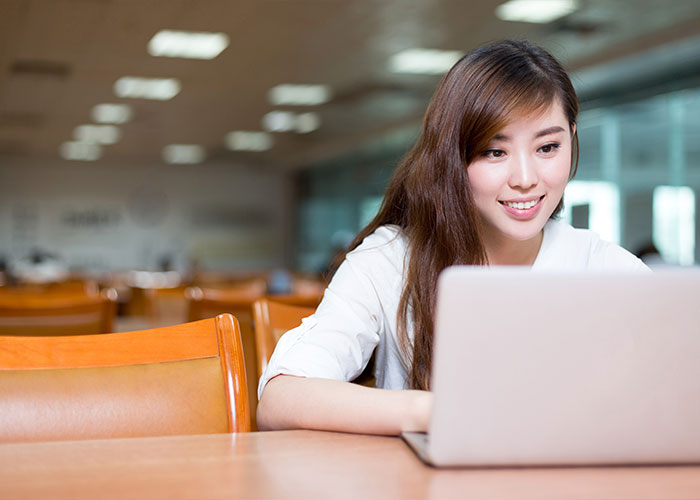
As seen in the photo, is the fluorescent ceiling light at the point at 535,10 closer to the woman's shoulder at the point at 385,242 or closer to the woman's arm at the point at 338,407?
the woman's shoulder at the point at 385,242

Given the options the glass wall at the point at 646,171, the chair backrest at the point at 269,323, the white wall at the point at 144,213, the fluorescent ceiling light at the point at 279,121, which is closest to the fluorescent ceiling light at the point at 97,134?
the fluorescent ceiling light at the point at 279,121

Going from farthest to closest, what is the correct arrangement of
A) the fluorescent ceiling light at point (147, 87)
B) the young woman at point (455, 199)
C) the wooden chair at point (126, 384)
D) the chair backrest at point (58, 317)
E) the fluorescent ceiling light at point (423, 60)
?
the fluorescent ceiling light at point (147, 87)
the fluorescent ceiling light at point (423, 60)
the chair backrest at point (58, 317)
the young woman at point (455, 199)
the wooden chair at point (126, 384)

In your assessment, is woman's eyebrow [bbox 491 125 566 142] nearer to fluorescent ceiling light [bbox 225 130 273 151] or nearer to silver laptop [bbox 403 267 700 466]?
silver laptop [bbox 403 267 700 466]

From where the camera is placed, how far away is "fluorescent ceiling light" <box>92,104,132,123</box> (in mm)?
8930

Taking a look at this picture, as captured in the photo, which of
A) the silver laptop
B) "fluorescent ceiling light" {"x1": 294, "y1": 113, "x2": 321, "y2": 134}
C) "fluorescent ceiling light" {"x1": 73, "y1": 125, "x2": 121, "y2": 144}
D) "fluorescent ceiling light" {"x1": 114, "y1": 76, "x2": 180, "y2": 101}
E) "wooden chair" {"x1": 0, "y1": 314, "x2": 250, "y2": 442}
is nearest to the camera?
the silver laptop

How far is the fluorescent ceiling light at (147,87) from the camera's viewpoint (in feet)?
24.9

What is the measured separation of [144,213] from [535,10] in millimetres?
10466

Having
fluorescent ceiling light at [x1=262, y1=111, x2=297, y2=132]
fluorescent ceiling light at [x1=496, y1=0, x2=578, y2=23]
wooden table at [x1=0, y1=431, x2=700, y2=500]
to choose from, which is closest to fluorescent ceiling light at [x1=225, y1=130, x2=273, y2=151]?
fluorescent ceiling light at [x1=262, y1=111, x2=297, y2=132]

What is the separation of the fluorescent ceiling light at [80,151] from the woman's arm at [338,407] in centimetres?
1178

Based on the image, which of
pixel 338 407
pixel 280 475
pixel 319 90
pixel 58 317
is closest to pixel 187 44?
pixel 319 90

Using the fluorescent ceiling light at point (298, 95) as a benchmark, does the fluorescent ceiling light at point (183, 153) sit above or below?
below

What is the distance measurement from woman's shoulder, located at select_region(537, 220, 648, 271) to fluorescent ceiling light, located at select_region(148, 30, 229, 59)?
526 centimetres

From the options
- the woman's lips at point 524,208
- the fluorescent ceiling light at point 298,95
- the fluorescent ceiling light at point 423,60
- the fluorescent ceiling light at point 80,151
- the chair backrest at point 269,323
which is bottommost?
the chair backrest at point 269,323

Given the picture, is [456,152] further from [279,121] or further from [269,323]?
[279,121]
